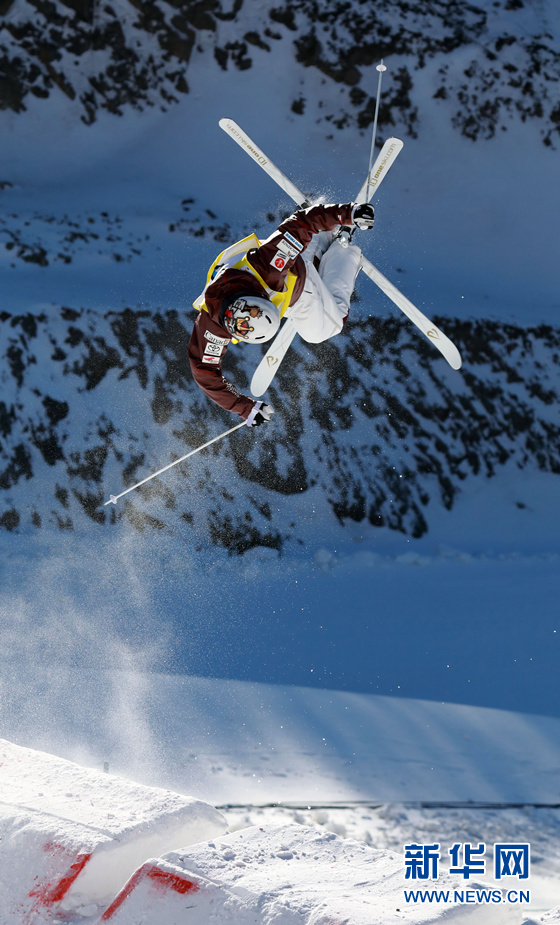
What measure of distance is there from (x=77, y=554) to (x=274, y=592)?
262 cm

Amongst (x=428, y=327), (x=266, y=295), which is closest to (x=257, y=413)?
(x=266, y=295)

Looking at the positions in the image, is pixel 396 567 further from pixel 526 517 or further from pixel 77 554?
pixel 77 554

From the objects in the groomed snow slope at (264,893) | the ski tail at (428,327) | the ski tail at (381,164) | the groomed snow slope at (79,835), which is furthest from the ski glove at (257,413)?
the groomed snow slope at (264,893)

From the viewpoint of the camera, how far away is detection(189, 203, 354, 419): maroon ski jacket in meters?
4.79

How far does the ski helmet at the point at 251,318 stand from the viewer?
4.57 meters

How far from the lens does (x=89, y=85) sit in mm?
11539

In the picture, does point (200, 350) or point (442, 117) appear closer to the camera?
point (200, 350)

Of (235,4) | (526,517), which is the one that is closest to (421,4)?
(235,4)

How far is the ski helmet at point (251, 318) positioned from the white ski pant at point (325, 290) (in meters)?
0.81

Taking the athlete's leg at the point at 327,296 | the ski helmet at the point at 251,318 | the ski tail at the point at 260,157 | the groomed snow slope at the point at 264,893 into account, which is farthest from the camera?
the ski tail at the point at 260,157

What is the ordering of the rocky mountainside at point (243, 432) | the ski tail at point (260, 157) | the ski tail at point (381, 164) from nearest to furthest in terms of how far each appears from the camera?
the ski tail at point (381, 164)
the ski tail at point (260, 157)
the rocky mountainside at point (243, 432)

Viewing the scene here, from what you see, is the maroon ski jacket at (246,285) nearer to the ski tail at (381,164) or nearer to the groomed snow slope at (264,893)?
the ski tail at (381,164)

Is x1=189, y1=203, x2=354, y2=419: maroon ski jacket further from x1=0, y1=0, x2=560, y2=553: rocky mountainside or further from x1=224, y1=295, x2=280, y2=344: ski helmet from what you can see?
x1=0, y1=0, x2=560, y2=553: rocky mountainside

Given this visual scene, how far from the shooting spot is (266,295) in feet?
15.8
